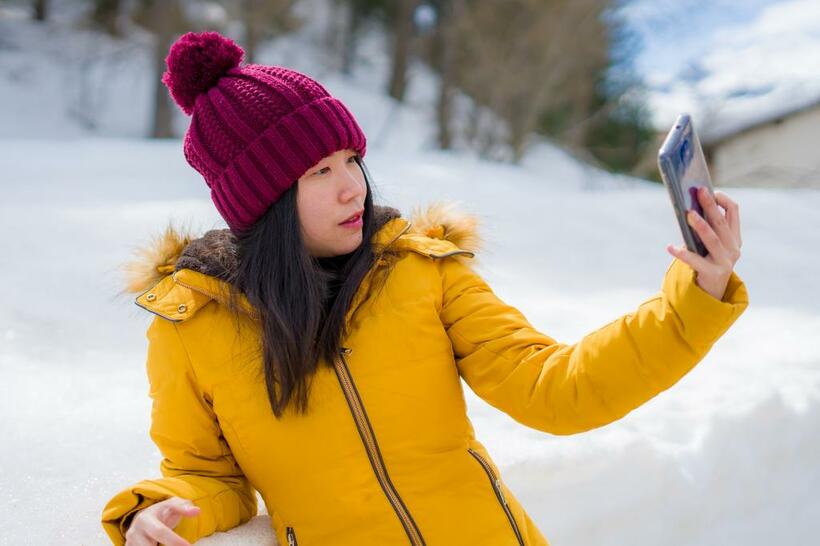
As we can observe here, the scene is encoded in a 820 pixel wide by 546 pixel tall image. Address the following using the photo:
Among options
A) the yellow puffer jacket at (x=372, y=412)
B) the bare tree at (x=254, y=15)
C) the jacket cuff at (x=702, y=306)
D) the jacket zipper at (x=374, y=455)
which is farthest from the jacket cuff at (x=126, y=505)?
the bare tree at (x=254, y=15)

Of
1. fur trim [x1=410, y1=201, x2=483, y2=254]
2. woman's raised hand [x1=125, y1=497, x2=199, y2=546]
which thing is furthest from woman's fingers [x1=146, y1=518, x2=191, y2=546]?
fur trim [x1=410, y1=201, x2=483, y2=254]

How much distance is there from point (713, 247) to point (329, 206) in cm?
74

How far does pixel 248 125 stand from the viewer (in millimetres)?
1562

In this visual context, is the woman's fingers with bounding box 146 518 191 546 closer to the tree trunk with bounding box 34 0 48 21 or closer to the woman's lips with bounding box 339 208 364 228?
the woman's lips with bounding box 339 208 364 228

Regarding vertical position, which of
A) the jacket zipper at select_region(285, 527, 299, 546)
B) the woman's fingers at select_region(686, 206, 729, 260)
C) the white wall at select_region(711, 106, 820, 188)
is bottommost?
the white wall at select_region(711, 106, 820, 188)

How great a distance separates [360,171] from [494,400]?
1.85 feet

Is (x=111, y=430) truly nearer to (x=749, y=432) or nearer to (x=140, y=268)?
(x=140, y=268)

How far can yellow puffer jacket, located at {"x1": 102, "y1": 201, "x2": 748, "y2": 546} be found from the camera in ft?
4.54

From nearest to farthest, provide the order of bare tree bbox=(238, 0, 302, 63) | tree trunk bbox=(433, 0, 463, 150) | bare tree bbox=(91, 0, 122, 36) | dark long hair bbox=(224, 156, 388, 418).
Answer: dark long hair bbox=(224, 156, 388, 418) < bare tree bbox=(238, 0, 302, 63) < tree trunk bbox=(433, 0, 463, 150) < bare tree bbox=(91, 0, 122, 36)

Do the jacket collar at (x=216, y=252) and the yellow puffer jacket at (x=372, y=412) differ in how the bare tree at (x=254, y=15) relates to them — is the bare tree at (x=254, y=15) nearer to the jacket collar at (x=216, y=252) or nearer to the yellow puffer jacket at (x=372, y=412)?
the jacket collar at (x=216, y=252)

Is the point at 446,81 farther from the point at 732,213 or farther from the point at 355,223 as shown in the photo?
the point at 732,213

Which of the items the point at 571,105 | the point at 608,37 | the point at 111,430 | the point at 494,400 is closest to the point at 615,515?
the point at 494,400

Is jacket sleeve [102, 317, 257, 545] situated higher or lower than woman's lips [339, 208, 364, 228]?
lower

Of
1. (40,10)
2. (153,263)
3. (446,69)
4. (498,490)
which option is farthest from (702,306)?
(40,10)
